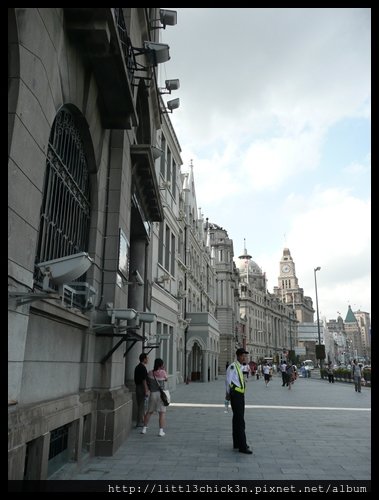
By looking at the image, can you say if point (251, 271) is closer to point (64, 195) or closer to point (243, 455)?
point (243, 455)

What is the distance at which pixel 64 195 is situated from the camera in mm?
6895

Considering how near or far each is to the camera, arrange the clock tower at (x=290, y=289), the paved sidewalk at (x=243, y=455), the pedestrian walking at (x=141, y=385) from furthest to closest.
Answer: the clock tower at (x=290, y=289) → the pedestrian walking at (x=141, y=385) → the paved sidewalk at (x=243, y=455)

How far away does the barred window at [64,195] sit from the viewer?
20.0ft

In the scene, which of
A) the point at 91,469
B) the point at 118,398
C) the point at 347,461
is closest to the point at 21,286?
the point at 91,469

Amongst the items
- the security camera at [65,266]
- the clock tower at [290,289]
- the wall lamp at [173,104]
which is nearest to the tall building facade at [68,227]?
the security camera at [65,266]

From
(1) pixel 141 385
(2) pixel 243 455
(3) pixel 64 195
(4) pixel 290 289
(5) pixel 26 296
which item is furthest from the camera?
(4) pixel 290 289

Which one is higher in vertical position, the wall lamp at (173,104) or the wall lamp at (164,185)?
the wall lamp at (173,104)

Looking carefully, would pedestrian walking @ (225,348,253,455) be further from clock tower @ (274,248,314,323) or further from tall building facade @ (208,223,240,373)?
clock tower @ (274,248,314,323)

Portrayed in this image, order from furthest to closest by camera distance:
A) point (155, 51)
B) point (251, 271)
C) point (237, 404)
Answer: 1. point (251, 271)
2. point (155, 51)
3. point (237, 404)

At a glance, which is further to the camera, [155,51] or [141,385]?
[141,385]

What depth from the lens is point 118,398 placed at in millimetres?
8484

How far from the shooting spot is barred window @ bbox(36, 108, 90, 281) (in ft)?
20.0

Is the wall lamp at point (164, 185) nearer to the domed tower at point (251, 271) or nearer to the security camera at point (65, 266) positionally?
the security camera at point (65, 266)

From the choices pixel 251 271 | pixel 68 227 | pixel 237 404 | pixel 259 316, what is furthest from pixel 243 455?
pixel 251 271
